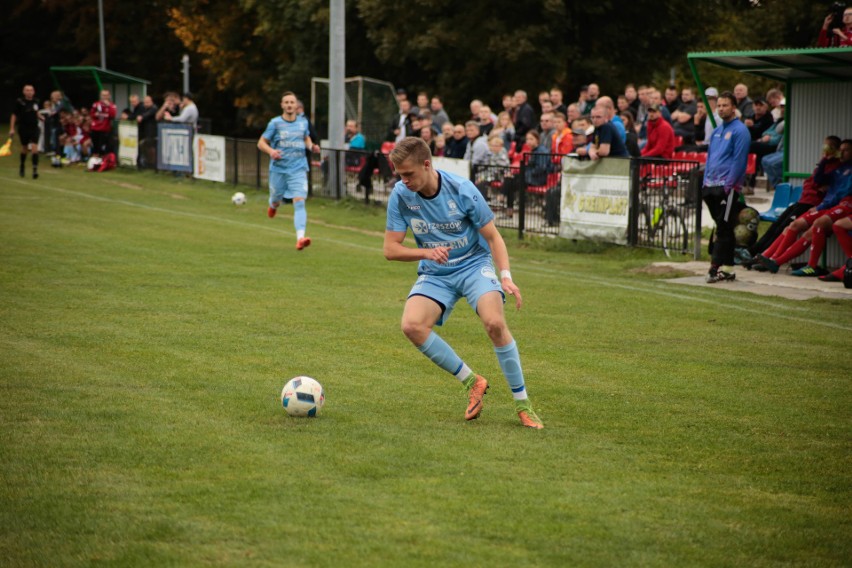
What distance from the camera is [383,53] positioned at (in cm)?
4094

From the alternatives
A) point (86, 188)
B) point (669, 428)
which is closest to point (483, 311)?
point (669, 428)

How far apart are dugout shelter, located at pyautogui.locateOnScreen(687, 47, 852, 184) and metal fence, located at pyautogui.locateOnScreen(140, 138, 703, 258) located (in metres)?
1.68

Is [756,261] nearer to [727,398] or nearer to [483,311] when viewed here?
[727,398]

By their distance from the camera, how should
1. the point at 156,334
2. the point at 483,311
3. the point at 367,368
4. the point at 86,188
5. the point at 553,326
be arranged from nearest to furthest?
the point at 483,311, the point at 367,368, the point at 156,334, the point at 553,326, the point at 86,188

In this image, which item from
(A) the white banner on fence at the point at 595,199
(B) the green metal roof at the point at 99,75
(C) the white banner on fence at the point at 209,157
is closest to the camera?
(A) the white banner on fence at the point at 595,199

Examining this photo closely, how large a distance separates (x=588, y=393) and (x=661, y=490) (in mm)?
2341

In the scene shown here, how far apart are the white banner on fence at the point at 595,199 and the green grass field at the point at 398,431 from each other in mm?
3430

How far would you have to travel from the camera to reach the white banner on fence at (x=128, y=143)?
32.6 m

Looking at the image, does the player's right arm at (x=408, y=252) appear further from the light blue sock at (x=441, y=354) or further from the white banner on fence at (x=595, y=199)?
the white banner on fence at (x=595, y=199)

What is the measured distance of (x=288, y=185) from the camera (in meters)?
16.9

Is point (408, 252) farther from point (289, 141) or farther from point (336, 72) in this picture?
point (336, 72)

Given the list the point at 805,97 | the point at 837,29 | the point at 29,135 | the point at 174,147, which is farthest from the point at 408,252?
the point at 174,147

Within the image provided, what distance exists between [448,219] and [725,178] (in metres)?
7.76

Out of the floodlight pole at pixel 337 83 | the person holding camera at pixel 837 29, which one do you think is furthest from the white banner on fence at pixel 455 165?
the person holding camera at pixel 837 29
